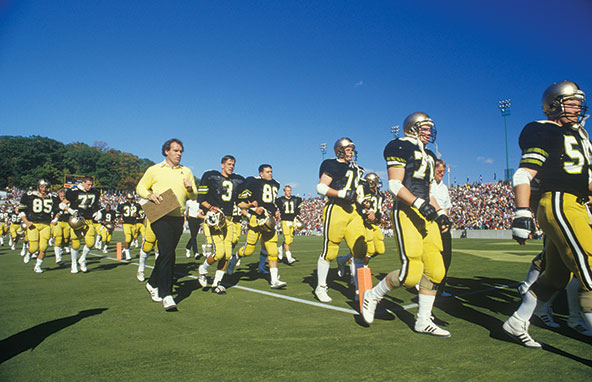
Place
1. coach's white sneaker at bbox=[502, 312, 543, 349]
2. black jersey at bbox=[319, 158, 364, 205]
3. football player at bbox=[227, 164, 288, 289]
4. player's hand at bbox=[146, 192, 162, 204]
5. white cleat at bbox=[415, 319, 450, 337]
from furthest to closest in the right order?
1. football player at bbox=[227, 164, 288, 289]
2. black jersey at bbox=[319, 158, 364, 205]
3. player's hand at bbox=[146, 192, 162, 204]
4. white cleat at bbox=[415, 319, 450, 337]
5. coach's white sneaker at bbox=[502, 312, 543, 349]

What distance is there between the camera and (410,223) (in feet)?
13.5

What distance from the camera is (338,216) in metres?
5.88

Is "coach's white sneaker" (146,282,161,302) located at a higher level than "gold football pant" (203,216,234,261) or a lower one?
lower

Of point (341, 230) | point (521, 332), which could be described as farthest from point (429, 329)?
point (341, 230)

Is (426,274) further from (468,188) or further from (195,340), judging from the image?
(468,188)

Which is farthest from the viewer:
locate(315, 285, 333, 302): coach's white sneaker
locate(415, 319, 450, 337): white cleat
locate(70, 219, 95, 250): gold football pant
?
locate(70, 219, 95, 250): gold football pant

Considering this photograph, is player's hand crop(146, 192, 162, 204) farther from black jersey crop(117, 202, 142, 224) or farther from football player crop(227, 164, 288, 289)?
black jersey crop(117, 202, 142, 224)

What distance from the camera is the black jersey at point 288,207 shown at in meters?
12.9

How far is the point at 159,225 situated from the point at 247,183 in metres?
2.72

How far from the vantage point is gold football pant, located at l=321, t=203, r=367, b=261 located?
5.88 metres

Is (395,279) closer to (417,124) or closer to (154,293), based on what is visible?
(417,124)

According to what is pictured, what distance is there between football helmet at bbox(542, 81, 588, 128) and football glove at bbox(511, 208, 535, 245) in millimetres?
1142

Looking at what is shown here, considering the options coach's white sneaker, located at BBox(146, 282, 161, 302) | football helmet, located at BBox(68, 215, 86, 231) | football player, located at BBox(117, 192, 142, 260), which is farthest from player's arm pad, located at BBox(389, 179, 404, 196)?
football player, located at BBox(117, 192, 142, 260)

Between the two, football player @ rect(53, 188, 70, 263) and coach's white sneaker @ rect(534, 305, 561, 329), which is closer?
coach's white sneaker @ rect(534, 305, 561, 329)
